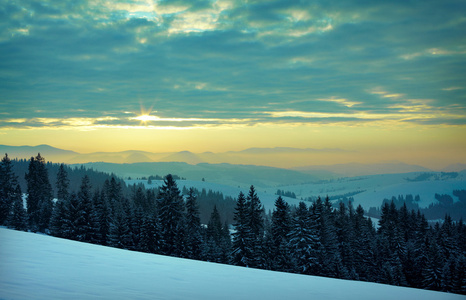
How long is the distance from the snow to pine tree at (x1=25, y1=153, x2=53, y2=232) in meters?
70.3

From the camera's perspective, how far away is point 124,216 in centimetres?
6128

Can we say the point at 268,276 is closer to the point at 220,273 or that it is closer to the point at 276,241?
the point at 220,273

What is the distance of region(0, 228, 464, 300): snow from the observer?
8.84 meters

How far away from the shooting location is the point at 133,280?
430 inches

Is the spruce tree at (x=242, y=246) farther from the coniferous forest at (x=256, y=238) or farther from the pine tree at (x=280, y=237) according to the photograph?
the pine tree at (x=280, y=237)

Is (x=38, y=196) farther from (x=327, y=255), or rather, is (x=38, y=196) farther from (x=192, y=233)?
(x=327, y=255)

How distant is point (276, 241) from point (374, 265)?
27222mm

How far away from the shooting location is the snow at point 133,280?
348 inches

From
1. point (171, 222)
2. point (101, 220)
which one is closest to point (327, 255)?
point (171, 222)

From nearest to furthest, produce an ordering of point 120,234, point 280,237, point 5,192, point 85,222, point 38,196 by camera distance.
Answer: point 280,237, point 120,234, point 85,222, point 5,192, point 38,196

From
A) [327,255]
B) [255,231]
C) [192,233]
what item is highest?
[255,231]

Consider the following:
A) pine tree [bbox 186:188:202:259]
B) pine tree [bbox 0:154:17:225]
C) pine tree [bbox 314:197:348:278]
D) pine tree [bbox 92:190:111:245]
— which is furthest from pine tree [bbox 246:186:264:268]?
pine tree [bbox 0:154:17:225]

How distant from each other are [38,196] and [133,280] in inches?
3582

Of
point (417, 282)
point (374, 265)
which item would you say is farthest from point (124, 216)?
point (417, 282)
